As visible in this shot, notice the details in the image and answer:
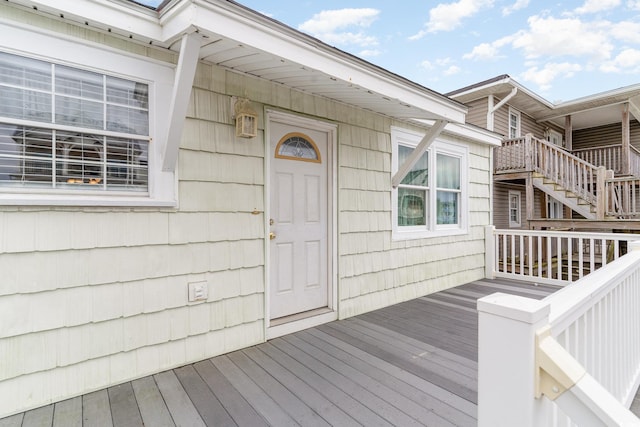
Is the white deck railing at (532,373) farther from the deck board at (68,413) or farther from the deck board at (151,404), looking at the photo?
the deck board at (68,413)

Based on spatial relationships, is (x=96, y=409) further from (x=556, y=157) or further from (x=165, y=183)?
(x=556, y=157)

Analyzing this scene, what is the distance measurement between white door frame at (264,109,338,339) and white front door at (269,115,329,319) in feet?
0.13

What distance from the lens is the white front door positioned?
10.1ft

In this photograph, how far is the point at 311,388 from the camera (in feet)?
6.93

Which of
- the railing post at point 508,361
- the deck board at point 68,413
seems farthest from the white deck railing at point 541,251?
the deck board at point 68,413

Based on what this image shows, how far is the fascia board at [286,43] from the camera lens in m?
1.79

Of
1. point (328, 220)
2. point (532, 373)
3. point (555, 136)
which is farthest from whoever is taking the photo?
point (555, 136)

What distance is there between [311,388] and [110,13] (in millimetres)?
2683

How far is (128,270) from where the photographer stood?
7.23ft

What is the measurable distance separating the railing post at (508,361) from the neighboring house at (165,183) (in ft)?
6.34

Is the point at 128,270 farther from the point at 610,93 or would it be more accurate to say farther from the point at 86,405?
the point at 610,93

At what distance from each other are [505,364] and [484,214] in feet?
17.6

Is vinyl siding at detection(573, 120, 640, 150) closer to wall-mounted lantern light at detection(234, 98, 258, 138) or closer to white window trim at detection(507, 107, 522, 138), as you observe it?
white window trim at detection(507, 107, 522, 138)

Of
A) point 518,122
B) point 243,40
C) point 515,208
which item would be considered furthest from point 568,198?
point 243,40
